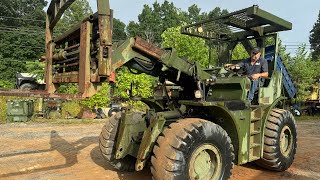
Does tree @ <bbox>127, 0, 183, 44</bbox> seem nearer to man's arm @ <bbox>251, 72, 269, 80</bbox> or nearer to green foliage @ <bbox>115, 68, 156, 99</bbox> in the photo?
green foliage @ <bbox>115, 68, 156, 99</bbox>

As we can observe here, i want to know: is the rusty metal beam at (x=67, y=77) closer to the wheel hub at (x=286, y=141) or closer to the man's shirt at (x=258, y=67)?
the man's shirt at (x=258, y=67)

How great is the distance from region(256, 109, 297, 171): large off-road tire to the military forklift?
0.06 feet

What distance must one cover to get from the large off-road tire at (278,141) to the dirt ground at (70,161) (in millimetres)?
226

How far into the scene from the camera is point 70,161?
25.3ft

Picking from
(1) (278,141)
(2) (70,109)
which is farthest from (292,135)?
(2) (70,109)

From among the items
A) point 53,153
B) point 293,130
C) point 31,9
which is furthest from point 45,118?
point 31,9

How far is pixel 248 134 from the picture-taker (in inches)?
242

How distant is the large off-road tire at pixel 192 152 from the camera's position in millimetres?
4879

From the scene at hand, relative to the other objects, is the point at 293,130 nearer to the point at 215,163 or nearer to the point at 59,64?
the point at 215,163

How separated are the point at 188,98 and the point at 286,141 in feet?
7.75

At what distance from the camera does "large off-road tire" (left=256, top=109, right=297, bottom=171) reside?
6.73 meters

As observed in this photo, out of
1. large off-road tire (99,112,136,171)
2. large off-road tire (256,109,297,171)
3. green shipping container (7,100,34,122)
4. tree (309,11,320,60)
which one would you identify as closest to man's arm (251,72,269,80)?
large off-road tire (256,109,297,171)

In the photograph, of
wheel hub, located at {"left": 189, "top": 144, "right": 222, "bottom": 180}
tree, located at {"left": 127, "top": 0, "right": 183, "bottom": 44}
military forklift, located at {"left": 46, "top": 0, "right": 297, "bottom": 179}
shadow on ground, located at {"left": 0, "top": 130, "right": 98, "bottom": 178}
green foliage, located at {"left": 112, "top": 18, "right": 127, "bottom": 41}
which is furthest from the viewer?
tree, located at {"left": 127, "top": 0, "right": 183, "bottom": 44}

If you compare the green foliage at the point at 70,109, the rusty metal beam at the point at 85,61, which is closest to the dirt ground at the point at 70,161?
the rusty metal beam at the point at 85,61
